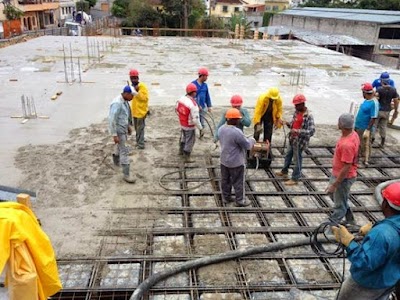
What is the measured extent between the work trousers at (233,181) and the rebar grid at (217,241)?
16 centimetres

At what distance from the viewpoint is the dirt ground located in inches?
178

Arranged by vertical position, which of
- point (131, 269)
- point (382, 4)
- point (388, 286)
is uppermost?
point (382, 4)

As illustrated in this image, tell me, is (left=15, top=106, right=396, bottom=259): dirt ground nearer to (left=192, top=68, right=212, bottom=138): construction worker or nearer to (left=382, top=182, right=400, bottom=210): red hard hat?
(left=192, top=68, right=212, bottom=138): construction worker

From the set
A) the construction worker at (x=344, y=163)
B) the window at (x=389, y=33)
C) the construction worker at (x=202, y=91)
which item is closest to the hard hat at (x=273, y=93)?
the construction worker at (x=202, y=91)

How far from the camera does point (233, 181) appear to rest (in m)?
5.04

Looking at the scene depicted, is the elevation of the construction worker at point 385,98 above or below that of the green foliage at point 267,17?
below

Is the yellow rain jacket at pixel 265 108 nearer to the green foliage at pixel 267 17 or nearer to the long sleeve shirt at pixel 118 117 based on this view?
the long sleeve shirt at pixel 118 117

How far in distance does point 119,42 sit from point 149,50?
3.66 metres

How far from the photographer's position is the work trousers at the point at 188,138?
246 inches

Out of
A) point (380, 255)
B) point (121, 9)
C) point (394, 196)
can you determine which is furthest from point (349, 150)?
point (121, 9)

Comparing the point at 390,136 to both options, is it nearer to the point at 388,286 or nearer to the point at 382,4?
the point at 388,286

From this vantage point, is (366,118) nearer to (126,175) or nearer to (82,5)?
(126,175)

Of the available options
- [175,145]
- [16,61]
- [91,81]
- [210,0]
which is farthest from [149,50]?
[210,0]

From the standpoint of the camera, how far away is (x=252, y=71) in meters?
15.1
